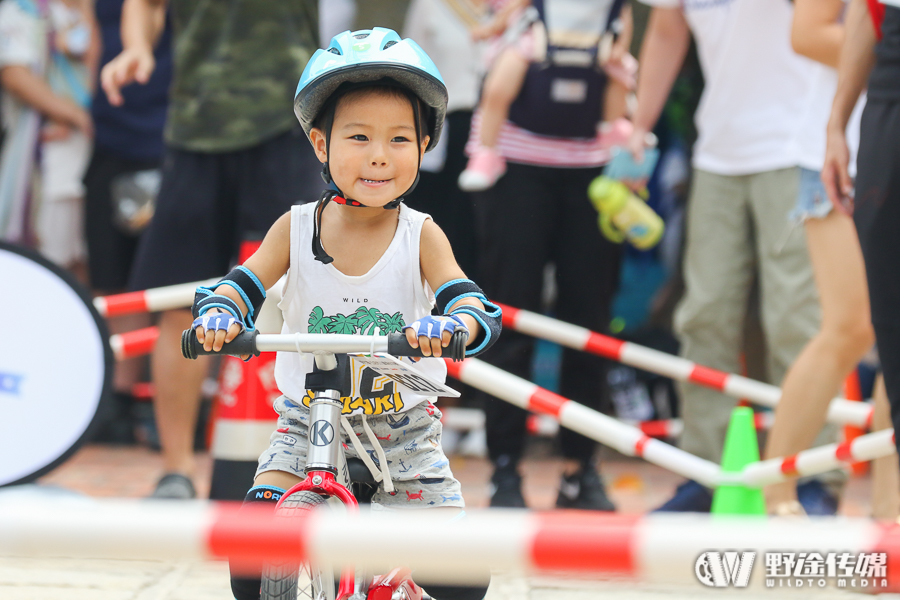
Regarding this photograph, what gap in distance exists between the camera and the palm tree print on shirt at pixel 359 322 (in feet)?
6.85

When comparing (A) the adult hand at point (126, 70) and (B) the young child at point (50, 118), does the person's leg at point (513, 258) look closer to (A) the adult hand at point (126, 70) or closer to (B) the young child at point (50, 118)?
(A) the adult hand at point (126, 70)

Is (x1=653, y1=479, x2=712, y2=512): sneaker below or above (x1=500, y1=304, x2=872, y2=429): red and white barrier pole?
below

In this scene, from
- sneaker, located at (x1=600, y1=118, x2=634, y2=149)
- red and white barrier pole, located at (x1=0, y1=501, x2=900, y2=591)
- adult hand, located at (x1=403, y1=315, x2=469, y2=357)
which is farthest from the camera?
sneaker, located at (x1=600, y1=118, x2=634, y2=149)

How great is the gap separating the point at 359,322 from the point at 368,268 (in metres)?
0.11

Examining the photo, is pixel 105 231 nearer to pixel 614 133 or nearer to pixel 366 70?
pixel 614 133

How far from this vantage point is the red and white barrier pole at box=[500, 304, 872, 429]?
350cm

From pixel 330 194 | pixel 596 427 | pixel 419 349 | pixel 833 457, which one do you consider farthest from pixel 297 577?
pixel 833 457

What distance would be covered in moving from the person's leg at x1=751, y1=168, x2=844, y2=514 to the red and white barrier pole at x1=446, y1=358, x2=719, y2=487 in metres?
0.62

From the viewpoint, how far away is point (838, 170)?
271 centimetres

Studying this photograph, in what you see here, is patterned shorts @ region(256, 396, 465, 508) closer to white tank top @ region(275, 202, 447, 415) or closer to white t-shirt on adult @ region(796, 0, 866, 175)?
white tank top @ region(275, 202, 447, 415)

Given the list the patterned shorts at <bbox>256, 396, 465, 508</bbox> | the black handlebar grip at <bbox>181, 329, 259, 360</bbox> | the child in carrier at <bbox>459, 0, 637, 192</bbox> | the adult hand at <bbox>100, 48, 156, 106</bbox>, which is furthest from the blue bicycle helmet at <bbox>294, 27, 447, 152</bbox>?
the child in carrier at <bbox>459, 0, 637, 192</bbox>

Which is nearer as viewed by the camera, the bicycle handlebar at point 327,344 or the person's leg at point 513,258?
the bicycle handlebar at point 327,344

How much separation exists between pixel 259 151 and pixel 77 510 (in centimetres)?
234
